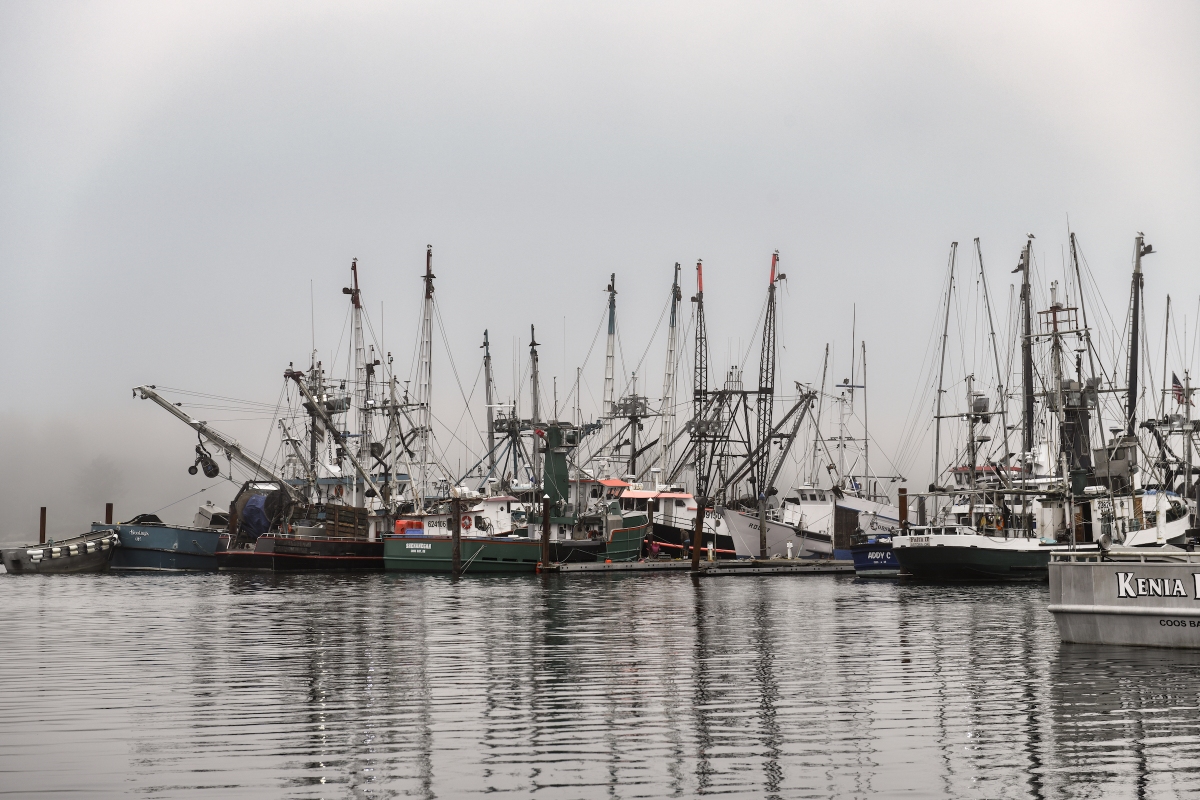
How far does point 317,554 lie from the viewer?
70.9 metres

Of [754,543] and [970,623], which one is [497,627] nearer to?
[970,623]

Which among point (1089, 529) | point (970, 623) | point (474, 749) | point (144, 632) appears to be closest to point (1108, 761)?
point (474, 749)

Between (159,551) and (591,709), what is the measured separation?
214 ft

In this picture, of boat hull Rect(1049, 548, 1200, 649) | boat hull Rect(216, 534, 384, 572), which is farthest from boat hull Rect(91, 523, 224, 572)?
boat hull Rect(1049, 548, 1200, 649)

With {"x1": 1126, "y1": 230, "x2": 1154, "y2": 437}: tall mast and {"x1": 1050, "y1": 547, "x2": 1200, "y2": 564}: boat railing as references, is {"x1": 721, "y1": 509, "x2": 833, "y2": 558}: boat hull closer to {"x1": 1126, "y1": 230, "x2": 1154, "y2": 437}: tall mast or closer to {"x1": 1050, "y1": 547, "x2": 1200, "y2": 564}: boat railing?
{"x1": 1126, "y1": 230, "x2": 1154, "y2": 437}: tall mast

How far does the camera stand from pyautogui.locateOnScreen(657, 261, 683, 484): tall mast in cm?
8731

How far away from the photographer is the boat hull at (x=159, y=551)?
7544cm

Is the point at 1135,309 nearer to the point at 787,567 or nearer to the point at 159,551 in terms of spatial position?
the point at 787,567

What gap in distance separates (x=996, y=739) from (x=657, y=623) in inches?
750

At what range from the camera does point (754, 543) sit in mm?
80312

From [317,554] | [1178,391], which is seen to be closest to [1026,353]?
[1178,391]

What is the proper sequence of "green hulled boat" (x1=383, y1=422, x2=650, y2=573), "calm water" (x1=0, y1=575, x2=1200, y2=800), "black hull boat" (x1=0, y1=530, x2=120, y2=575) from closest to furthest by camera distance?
"calm water" (x1=0, y1=575, x2=1200, y2=800)
"green hulled boat" (x1=383, y1=422, x2=650, y2=573)
"black hull boat" (x1=0, y1=530, x2=120, y2=575)

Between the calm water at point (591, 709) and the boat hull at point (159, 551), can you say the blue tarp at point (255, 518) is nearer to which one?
the boat hull at point (159, 551)

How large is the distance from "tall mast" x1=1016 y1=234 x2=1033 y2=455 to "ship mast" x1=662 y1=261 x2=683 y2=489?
25203 millimetres
